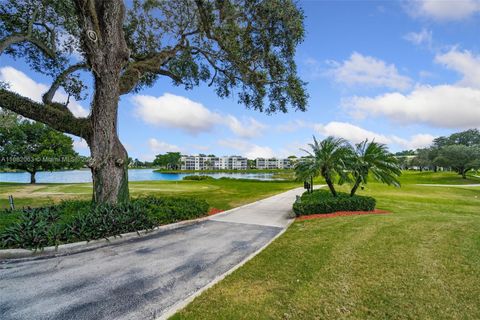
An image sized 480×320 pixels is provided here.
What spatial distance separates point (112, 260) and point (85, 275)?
0.81m

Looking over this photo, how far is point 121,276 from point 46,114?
7634 mm

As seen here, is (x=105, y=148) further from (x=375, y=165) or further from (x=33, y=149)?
(x=33, y=149)

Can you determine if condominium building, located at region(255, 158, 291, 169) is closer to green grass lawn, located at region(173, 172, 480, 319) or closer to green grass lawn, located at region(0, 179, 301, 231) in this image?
green grass lawn, located at region(0, 179, 301, 231)

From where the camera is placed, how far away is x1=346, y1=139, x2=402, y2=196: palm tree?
12922mm

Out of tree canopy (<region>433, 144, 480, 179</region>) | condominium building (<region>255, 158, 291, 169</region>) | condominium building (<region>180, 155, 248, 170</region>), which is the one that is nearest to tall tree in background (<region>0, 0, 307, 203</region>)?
tree canopy (<region>433, 144, 480, 179</region>)

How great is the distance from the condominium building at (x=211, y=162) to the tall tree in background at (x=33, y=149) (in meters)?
118

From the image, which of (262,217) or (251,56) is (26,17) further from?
(262,217)

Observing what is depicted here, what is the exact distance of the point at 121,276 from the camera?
480cm

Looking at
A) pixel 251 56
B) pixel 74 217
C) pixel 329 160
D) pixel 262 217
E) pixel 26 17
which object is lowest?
pixel 262 217

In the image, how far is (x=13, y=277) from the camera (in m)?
4.75

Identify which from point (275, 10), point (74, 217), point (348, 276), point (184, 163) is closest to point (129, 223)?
point (74, 217)

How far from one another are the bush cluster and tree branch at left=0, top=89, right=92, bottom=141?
308 cm

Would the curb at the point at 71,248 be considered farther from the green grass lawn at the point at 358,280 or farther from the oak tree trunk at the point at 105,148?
the green grass lawn at the point at 358,280

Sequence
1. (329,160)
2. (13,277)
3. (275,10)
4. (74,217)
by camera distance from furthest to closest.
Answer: (329,160) → (275,10) → (74,217) → (13,277)
